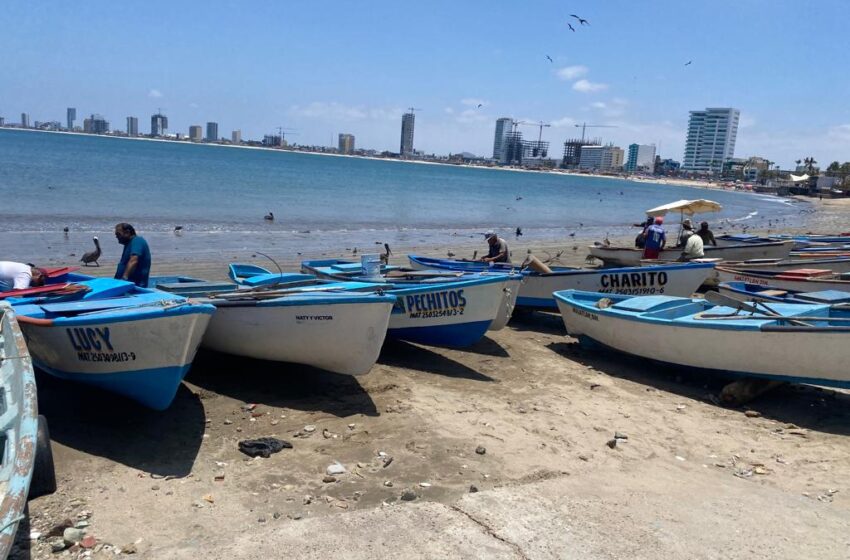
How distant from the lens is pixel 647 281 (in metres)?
11.9

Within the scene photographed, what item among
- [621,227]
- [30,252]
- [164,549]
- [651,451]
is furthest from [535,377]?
[621,227]

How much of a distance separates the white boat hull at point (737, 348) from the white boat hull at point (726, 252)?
7.64m

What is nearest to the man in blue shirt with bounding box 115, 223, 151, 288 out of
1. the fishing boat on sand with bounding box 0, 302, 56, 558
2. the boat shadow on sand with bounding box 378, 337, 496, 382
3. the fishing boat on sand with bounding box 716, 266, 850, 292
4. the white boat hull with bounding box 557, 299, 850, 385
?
the fishing boat on sand with bounding box 0, 302, 56, 558

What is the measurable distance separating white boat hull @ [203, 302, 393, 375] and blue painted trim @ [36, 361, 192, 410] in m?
1.30

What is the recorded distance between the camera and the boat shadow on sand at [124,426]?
20.2 feet

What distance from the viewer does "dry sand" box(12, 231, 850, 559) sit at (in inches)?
189

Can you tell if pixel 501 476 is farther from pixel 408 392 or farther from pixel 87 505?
pixel 87 505

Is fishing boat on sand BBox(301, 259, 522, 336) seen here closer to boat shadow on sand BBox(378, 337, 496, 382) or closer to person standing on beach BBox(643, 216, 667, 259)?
boat shadow on sand BBox(378, 337, 496, 382)

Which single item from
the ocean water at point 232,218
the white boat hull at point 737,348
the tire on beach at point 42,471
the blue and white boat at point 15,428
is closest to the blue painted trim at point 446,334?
the white boat hull at point 737,348

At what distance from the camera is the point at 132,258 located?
8.65 m

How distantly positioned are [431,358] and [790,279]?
7077 mm

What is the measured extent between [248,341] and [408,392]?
79.5 inches

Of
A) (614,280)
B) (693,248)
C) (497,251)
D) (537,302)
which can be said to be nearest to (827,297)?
(614,280)

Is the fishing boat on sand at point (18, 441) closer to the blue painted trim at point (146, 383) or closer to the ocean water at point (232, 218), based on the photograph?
the blue painted trim at point (146, 383)
